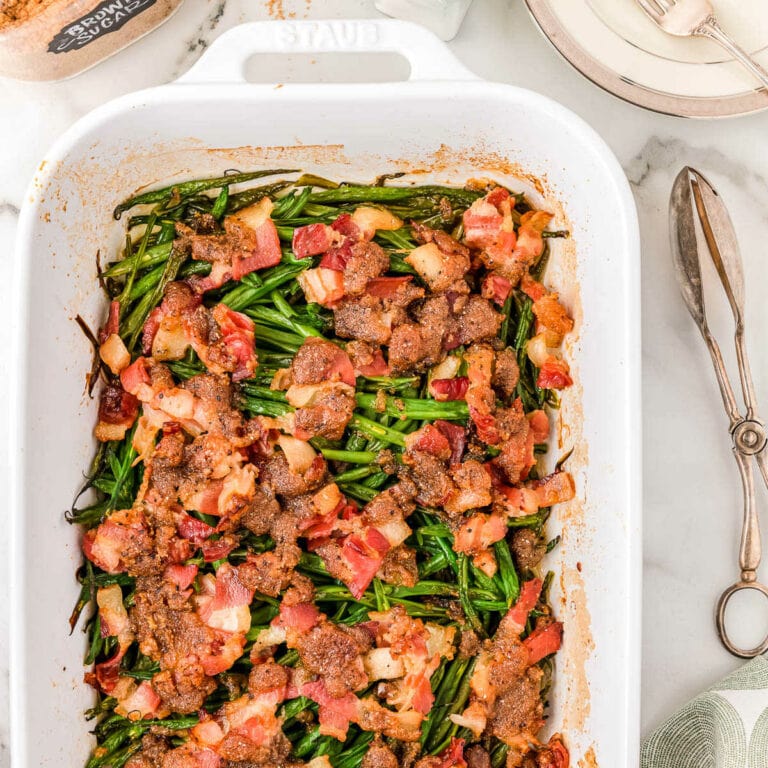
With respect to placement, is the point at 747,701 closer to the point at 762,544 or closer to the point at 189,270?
the point at 762,544

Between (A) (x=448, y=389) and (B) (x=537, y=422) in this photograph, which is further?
(B) (x=537, y=422)

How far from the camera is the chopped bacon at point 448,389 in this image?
2.52 metres

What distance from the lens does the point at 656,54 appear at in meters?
2.63

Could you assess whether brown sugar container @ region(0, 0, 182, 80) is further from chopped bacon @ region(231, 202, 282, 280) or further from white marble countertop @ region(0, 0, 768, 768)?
chopped bacon @ region(231, 202, 282, 280)

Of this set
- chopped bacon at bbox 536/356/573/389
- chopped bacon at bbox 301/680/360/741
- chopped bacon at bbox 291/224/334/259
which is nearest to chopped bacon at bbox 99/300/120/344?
chopped bacon at bbox 291/224/334/259

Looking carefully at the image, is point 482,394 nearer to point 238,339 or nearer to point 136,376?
point 238,339

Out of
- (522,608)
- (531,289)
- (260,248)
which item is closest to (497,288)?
(531,289)

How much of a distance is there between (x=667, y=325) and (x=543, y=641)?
1127 mm

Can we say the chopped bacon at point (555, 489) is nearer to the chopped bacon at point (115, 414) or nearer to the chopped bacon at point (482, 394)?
the chopped bacon at point (482, 394)

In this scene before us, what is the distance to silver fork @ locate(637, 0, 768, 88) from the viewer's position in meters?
2.58

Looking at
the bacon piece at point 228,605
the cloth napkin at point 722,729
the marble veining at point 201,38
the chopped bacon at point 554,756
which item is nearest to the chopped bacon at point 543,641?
the chopped bacon at point 554,756

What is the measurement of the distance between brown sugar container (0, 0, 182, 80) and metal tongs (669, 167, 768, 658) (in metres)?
1.78

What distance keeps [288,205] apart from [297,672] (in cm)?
143

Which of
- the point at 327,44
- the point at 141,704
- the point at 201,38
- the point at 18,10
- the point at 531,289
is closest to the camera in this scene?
the point at 327,44
